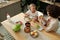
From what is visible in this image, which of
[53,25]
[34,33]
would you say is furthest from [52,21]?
[34,33]

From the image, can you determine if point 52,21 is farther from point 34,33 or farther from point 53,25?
point 34,33

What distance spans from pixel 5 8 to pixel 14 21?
39.9 inches

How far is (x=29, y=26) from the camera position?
214cm

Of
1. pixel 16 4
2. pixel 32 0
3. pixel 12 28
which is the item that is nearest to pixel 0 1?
pixel 16 4

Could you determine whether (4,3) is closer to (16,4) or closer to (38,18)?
(16,4)

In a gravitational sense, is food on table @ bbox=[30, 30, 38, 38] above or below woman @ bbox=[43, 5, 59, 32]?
below

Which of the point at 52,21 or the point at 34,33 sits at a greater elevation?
the point at 52,21

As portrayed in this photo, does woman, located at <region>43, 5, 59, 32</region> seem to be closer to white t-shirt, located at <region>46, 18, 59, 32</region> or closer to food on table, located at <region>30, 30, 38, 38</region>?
white t-shirt, located at <region>46, 18, 59, 32</region>

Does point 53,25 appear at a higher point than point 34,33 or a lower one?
higher

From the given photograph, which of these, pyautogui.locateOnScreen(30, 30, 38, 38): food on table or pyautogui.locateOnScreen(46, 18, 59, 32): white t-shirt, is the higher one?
pyautogui.locateOnScreen(46, 18, 59, 32): white t-shirt

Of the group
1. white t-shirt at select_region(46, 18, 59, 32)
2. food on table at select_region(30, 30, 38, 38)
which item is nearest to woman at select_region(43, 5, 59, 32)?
white t-shirt at select_region(46, 18, 59, 32)

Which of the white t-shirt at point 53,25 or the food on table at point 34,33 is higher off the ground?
the white t-shirt at point 53,25

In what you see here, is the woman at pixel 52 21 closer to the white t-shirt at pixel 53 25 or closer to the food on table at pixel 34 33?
the white t-shirt at pixel 53 25

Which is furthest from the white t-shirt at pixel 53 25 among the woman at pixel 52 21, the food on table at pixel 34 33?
the food on table at pixel 34 33
